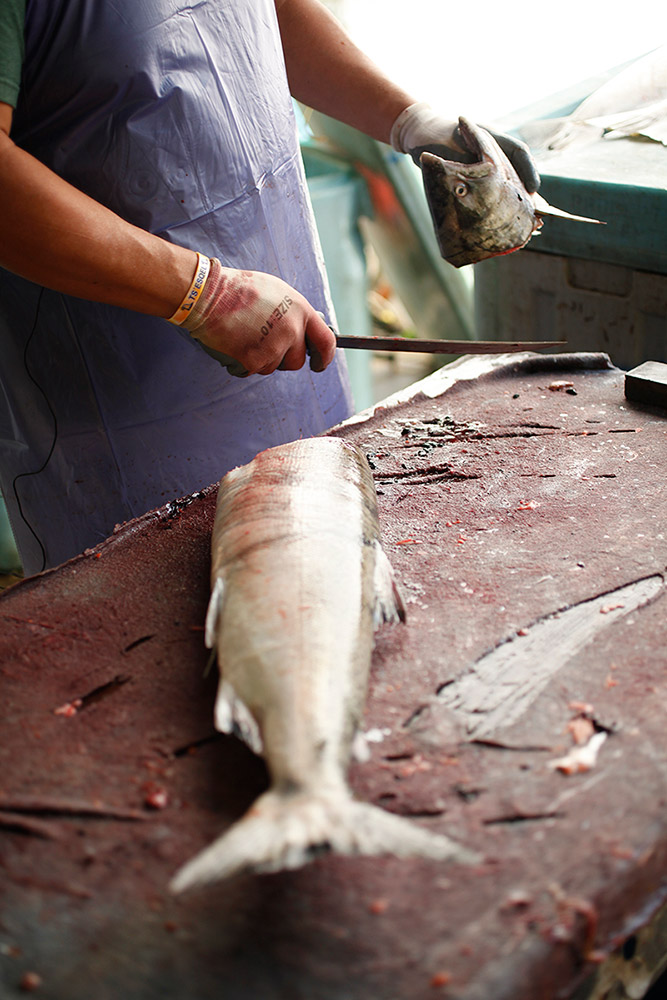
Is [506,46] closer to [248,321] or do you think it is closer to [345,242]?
[345,242]

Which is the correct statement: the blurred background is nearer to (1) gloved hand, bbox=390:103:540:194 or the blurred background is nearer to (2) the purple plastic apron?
(1) gloved hand, bbox=390:103:540:194

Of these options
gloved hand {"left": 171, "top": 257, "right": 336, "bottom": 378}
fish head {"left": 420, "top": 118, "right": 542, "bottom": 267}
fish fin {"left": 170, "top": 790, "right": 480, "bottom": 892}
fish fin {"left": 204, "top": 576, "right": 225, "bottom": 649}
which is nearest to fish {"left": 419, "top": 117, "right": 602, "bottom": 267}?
fish head {"left": 420, "top": 118, "right": 542, "bottom": 267}

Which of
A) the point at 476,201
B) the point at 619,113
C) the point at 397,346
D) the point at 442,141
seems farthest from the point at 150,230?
the point at 619,113

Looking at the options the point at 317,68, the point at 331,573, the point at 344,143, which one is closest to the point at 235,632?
the point at 331,573

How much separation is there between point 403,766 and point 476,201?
5.77ft

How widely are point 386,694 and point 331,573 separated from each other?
0.81ft

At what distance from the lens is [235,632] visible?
1.44 meters

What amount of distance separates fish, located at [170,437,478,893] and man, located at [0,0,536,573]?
0.53m

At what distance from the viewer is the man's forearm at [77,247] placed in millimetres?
1820

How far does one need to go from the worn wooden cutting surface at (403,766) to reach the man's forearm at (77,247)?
22.4 inches

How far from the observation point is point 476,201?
244cm

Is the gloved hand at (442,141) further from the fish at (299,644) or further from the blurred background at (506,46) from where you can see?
the blurred background at (506,46)

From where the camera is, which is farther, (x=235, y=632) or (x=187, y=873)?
(x=235, y=632)

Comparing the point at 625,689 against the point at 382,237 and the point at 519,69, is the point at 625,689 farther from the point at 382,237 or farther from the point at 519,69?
the point at 519,69
